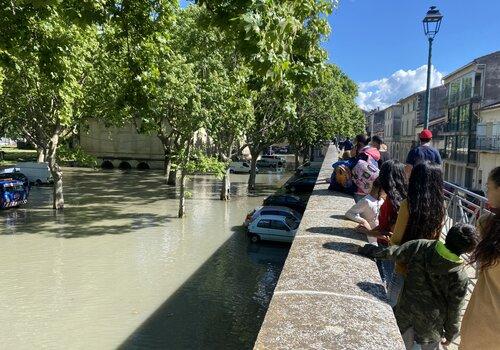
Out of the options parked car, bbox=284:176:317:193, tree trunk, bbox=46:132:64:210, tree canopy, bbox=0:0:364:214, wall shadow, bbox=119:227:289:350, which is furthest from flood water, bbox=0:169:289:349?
parked car, bbox=284:176:317:193

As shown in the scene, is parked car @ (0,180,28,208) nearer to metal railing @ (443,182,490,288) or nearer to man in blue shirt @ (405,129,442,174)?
metal railing @ (443,182,490,288)

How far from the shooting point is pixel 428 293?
3.54 metres

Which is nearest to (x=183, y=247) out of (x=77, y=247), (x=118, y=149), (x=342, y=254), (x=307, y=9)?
(x=77, y=247)

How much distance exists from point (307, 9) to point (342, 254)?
417cm

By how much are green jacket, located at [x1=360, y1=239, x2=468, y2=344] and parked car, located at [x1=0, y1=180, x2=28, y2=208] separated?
2586 centimetres

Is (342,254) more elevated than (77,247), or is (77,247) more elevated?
(342,254)

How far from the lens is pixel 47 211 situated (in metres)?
25.5

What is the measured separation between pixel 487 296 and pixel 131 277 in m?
14.1

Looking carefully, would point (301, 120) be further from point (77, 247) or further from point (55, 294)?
point (55, 294)

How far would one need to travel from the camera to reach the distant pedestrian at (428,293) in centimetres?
345

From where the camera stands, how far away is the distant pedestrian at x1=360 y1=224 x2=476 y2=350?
136 inches

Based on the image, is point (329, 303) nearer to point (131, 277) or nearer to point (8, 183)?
point (131, 277)

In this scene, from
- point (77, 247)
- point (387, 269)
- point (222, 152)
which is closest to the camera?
point (387, 269)

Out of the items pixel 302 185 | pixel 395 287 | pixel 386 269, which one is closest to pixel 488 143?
pixel 302 185
